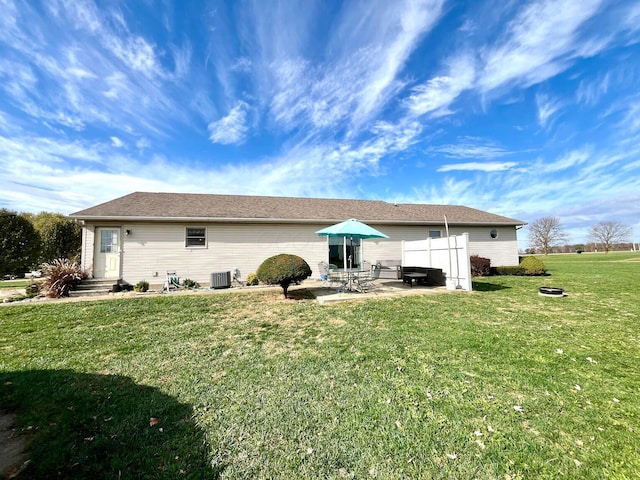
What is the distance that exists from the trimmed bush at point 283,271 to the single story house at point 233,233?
233 centimetres

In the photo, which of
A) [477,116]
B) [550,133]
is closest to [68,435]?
[477,116]

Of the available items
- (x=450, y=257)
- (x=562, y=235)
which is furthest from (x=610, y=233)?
(x=450, y=257)

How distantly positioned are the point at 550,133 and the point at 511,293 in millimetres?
12436

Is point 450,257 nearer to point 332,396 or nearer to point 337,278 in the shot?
point 337,278

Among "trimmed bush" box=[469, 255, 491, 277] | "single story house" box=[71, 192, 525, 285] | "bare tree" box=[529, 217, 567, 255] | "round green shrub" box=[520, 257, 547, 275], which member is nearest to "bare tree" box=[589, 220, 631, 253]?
"bare tree" box=[529, 217, 567, 255]

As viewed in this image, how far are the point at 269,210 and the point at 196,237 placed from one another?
3.87 metres

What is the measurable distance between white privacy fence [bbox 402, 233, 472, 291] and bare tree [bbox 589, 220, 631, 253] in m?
54.7

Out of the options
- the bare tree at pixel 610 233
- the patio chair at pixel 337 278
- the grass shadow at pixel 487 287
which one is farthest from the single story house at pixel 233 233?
the bare tree at pixel 610 233

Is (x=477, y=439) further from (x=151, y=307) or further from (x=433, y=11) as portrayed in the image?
(x=433, y=11)

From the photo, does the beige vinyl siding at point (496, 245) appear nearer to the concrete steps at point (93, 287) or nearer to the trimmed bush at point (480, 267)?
the trimmed bush at point (480, 267)

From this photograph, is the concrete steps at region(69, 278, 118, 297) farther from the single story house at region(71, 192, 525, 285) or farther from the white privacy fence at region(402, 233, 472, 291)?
the white privacy fence at region(402, 233, 472, 291)

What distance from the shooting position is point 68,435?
261 cm

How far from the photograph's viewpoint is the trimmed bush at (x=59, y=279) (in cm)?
941

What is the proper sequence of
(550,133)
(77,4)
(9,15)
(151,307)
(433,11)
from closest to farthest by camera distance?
(9,15), (77,4), (151,307), (433,11), (550,133)
